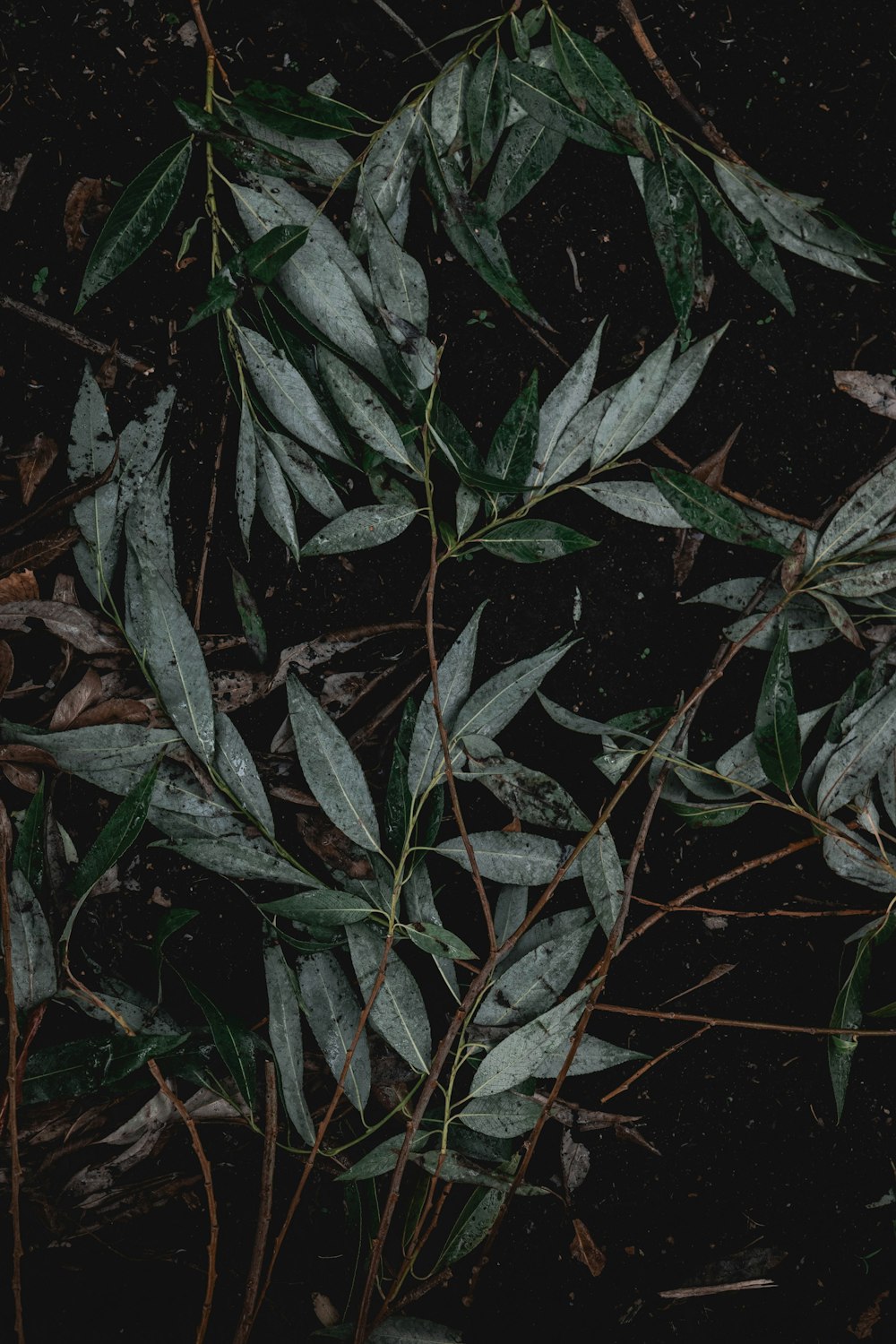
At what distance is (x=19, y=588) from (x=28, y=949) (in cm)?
33

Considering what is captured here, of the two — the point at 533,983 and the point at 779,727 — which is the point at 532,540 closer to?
the point at 779,727

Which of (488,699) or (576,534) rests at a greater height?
(576,534)

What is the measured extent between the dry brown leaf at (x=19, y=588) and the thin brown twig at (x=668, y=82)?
0.79 m

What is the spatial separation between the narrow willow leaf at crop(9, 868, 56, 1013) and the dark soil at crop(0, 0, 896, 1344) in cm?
8

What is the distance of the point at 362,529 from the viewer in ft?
2.56

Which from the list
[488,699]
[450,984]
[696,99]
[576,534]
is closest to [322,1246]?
[450,984]

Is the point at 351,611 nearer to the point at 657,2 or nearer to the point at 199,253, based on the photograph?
the point at 199,253

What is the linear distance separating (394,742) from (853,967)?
0.50 m

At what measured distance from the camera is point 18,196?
2.62 feet

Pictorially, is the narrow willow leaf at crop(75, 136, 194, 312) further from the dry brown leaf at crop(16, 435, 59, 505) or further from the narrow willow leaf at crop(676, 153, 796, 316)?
the narrow willow leaf at crop(676, 153, 796, 316)

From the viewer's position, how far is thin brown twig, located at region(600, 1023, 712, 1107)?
0.84 metres

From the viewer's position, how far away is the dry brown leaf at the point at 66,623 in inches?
30.2

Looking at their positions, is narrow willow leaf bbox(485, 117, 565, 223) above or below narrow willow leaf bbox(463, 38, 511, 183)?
below

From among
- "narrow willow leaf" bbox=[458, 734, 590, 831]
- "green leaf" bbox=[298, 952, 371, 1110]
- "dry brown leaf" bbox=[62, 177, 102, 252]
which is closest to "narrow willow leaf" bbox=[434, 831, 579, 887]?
"narrow willow leaf" bbox=[458, 734, 590, 831]
